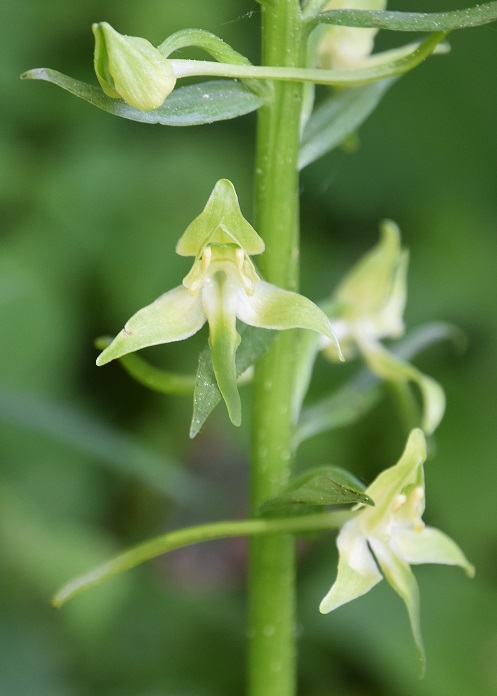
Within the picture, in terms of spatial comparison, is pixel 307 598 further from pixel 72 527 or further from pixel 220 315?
pixel 220 315

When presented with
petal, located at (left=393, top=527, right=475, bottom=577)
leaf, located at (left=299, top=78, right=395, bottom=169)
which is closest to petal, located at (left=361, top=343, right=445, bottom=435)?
petal, located at (left=393, top=527, right=475, bottom=577)

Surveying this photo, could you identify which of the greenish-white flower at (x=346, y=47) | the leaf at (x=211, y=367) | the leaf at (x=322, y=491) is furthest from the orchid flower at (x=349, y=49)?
the leaf at (x=322, y=491)

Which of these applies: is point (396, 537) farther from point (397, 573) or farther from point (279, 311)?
point (279, 311)

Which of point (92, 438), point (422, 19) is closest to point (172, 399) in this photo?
point (92, 438)

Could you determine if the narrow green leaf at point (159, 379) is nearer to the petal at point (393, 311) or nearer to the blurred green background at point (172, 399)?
the petal at point (393, 311)

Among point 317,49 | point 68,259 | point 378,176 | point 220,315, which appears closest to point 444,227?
point 378,176
